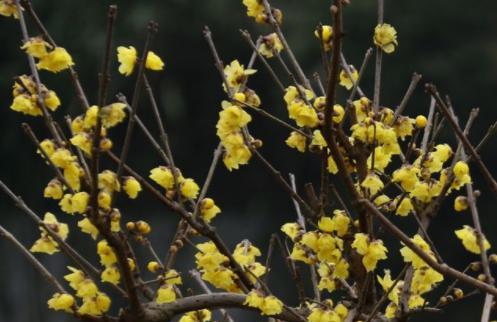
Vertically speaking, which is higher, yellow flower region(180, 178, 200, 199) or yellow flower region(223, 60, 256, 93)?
yellow flower region(223, 60, 256, 93)

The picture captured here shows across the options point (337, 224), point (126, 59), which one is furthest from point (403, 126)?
point (126, 59)

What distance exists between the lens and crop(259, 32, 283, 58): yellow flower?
1.58 m

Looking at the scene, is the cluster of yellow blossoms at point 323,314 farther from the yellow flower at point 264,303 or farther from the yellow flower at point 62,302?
the yellow flower at point 62,302

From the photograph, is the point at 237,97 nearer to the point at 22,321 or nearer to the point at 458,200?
the point at 458,200

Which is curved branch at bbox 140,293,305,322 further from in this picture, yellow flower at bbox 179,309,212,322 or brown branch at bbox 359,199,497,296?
brown branch at bbox 359,199,497,296

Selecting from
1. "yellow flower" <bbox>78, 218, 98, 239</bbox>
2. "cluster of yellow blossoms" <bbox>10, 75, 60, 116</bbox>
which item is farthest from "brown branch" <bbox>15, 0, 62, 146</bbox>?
"yellow flower" <bbox>78, 218, 98, 239</bbox>

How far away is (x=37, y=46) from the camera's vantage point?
1.36 meters

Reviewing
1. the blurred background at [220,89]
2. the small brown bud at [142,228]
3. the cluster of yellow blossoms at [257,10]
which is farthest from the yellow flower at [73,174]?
the blurred background at [220,89]

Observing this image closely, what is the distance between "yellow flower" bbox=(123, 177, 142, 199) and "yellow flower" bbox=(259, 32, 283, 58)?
0.96ft

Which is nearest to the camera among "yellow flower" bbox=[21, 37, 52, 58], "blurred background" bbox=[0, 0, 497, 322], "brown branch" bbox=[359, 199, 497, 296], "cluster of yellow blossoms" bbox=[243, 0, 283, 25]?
"brown branch" bbox=[359, 199, 497, 296]

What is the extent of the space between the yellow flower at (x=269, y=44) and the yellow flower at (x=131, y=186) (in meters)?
0.29

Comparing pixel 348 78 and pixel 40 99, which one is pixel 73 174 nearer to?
pixel 40 99

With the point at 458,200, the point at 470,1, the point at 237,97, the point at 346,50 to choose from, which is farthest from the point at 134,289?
the point at 470,1

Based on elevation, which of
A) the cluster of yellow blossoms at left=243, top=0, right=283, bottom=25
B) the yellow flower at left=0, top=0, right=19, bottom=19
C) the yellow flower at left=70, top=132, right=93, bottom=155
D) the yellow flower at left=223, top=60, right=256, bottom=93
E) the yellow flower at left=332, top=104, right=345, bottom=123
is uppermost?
the yellow flower at left=0, top=0, right=19, bottom=19
